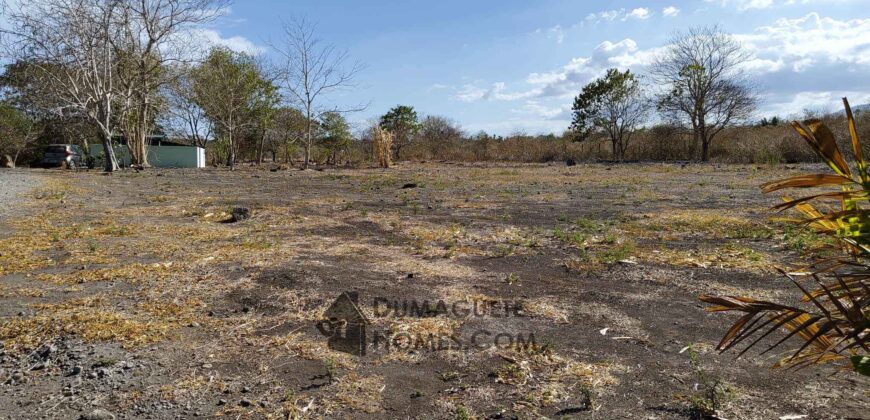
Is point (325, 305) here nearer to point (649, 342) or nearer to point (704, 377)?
point (649, 342)

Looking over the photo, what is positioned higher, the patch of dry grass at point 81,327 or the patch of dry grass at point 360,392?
the patch of dry grass at point 81,327

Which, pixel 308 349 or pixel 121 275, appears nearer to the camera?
pixel 308 349

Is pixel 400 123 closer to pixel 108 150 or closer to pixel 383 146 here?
pixel 383 146

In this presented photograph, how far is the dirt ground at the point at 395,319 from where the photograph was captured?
237 cm

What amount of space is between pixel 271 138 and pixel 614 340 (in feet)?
89.8

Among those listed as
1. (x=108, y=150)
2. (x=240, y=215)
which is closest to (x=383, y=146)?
(x=108, y=150)

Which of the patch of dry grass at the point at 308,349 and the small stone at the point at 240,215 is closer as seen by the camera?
the patch of dry grass at the point at 308,349

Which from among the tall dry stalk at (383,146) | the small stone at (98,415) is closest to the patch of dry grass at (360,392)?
the small stone at (98,415)

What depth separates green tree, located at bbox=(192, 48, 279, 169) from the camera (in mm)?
21828

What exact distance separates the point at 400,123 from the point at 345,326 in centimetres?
3001

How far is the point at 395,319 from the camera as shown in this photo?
340 cm

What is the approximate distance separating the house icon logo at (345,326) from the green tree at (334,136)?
2431 centimetres

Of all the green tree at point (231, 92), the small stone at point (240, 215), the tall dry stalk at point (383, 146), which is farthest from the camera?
the tall dry stalk at point (383, 146)

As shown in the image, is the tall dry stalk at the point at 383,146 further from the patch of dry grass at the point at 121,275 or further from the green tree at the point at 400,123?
the patch of dry grass at the point at 121,275
